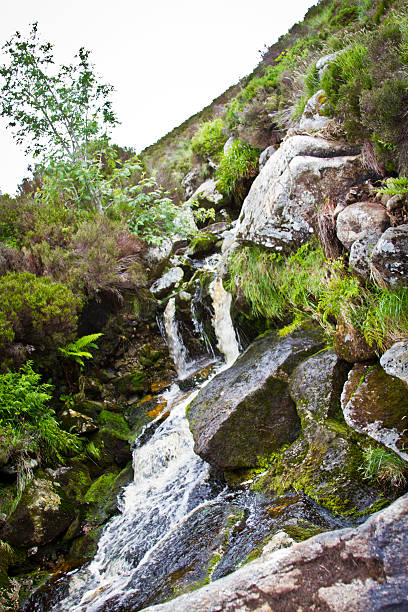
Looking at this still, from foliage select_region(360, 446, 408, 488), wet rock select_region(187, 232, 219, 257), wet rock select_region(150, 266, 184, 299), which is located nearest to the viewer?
foliage select_region(360, 446, 408, 488)

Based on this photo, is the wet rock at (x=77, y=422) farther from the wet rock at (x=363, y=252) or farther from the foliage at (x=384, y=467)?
the wet rock at (x=363, y=252)

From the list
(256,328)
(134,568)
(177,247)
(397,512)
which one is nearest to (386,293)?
(397,512)

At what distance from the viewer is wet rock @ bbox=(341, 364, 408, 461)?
2.66 meters

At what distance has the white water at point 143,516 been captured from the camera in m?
3.37

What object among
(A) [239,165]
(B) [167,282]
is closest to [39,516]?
(B) [167,282]

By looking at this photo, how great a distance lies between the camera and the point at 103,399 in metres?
6.84

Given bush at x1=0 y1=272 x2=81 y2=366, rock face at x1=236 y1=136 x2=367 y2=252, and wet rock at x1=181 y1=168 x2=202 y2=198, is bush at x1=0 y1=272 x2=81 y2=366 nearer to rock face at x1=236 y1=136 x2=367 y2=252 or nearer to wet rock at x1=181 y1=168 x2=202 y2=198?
rock face at x1=236 y1=136 x2=367 y2=252

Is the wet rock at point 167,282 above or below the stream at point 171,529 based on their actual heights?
above

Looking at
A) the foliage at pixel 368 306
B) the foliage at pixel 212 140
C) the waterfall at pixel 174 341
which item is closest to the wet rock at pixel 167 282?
the waterfall at pixel 174 341

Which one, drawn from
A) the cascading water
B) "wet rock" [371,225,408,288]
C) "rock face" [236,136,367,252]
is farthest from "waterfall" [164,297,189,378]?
"wet rock" [371,225,408,288]

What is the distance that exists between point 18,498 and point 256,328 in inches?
168

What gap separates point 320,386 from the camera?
3.70 metres

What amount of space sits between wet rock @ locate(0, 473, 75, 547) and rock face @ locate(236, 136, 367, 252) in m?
4.60

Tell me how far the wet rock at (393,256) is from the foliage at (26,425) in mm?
4401
